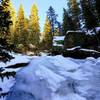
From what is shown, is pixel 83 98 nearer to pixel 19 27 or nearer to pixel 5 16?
pixel 5 16

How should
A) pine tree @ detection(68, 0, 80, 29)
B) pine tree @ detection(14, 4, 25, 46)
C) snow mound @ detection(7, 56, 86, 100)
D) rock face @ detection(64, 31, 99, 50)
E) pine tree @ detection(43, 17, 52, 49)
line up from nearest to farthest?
snow mound @ detection(7, 56, 86, 100)
rock face @ detection(64, 31, 99, 50)
pine tree @ detection(68, 0, 80, 29)
pine tree @ detection(14, 4, 25, 46)
pine tree @ detection(43, 17, 52, 49)

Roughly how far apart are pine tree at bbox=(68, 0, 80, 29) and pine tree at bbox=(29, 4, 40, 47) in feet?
52.5

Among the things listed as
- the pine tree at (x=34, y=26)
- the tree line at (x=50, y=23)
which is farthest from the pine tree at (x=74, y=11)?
the pine tree at (x=34, y=26)

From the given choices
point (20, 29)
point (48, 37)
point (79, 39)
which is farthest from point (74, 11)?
point (79, 39)

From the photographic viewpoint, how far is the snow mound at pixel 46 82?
2370 cm

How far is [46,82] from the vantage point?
81.8 ft

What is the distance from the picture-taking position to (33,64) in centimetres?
2902

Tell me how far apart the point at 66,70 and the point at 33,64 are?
3.23m

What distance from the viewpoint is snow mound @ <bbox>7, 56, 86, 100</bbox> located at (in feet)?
77.8

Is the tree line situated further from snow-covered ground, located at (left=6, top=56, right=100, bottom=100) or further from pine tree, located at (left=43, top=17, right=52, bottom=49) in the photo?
snow-covered ground, located at (left=6, top=56, right=100, bottom=100)

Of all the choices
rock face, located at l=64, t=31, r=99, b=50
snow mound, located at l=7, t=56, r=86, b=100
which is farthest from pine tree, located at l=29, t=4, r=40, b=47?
snow mound, located at l=7, t=56, r=86, b=100

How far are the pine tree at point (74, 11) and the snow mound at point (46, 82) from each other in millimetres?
39809

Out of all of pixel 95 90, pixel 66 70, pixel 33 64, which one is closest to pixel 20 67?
pixel 33 64

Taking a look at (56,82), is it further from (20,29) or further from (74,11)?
(20,29)
